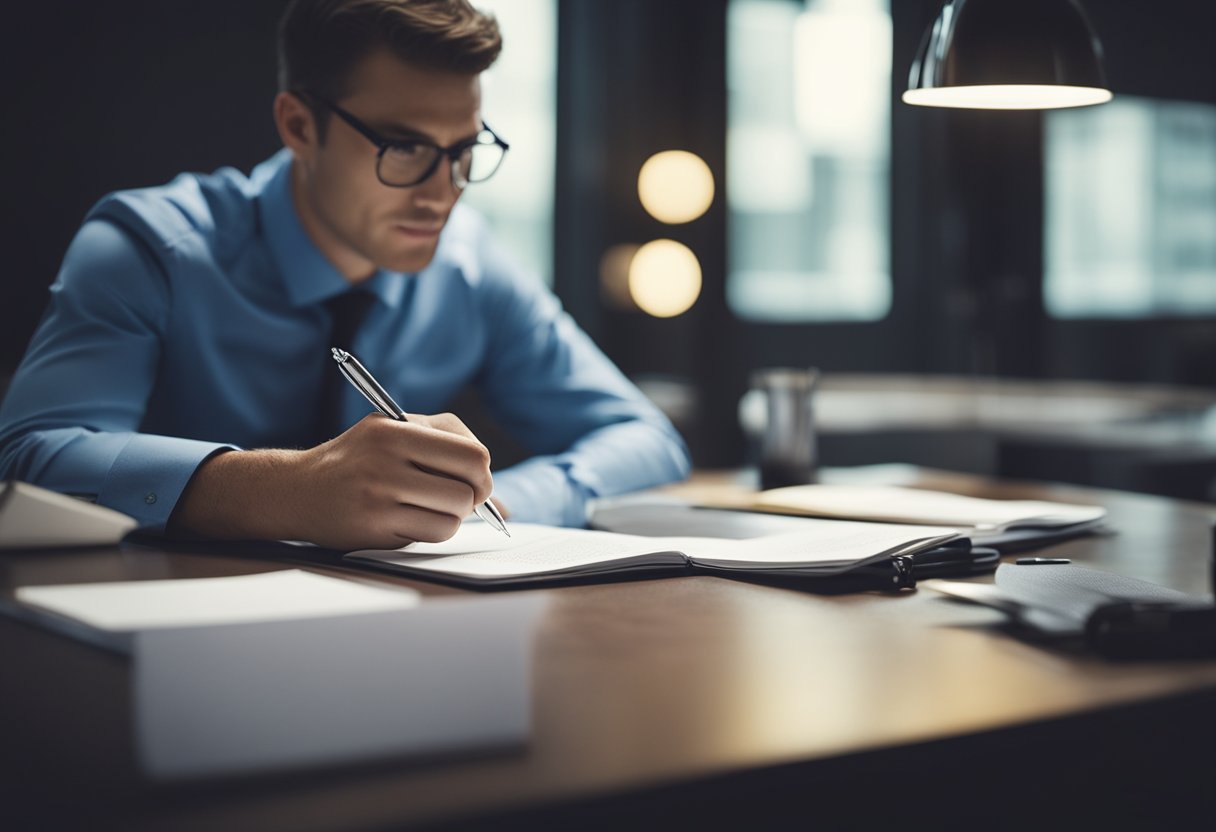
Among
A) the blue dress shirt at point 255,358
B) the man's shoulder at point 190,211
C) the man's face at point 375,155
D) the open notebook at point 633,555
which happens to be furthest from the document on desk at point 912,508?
the man's shoulder at point 190,211

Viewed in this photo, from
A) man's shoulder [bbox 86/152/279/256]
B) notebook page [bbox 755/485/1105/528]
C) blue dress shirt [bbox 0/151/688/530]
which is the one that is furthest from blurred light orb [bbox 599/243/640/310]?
notebook page [bbox 755/485/1105/528]

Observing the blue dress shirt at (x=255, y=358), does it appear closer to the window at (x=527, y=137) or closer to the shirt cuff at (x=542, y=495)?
the shirt cuff at (x=542, y=495)

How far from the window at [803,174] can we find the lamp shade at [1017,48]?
12.3ft

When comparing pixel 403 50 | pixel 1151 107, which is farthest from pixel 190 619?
pixel 1151 107

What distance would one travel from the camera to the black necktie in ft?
5.69

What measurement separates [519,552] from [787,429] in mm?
709

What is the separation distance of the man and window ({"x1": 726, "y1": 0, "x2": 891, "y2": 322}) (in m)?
3.34

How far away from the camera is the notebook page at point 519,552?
100cm

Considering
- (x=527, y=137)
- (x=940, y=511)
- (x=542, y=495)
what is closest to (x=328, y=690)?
(x=542, y=495)

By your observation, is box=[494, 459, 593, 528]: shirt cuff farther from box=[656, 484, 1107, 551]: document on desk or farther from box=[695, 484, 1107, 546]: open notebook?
box=[695, 484, 1107, 546]: open notebook

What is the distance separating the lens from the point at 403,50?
63.9 inches

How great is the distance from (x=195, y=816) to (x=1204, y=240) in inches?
209

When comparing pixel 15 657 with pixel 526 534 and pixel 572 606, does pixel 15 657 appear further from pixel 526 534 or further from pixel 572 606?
pixel 526 534

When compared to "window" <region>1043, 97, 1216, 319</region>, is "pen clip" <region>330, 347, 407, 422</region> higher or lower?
lower
